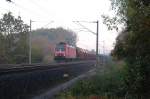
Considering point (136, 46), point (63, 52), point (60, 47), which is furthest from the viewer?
point (60, 47)

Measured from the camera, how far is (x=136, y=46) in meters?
22.6

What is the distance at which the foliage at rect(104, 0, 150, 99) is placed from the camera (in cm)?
1939

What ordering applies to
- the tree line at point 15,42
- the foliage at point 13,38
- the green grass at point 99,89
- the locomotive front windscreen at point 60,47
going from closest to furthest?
the green grass at point 99,89 → the locomotive front windscreen at point 60,47 → the tree line at point 15,42 → the foliage at point 13,38

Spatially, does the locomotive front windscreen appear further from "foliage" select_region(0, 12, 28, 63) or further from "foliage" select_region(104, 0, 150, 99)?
"foliage" select_region(104, 0, 150, 99)

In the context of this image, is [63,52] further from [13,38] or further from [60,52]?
[13,38]

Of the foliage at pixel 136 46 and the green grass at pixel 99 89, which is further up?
the foliage at pixel 136 46

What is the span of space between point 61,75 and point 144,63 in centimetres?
1537

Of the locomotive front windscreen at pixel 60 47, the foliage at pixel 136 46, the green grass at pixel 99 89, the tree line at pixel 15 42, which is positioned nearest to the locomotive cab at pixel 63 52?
the locomotive front windscreen at pixel 60 47

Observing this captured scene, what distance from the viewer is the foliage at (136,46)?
63.6ft

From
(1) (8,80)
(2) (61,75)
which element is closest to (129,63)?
(1) (8,80)

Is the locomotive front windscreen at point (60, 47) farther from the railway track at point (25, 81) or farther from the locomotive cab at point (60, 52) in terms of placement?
the railway track at point (25, 81)

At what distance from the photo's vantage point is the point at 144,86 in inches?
873

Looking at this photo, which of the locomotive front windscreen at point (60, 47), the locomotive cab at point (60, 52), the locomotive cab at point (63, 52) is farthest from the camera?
the locomotive front windscreen at point (60, 47)


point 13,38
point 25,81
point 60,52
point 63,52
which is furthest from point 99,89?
point 13,38
